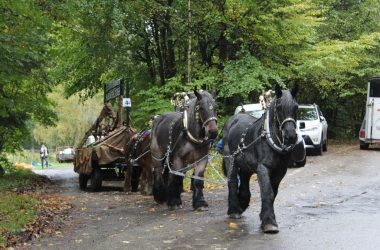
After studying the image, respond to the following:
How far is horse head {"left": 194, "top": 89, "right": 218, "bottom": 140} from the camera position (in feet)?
32.3

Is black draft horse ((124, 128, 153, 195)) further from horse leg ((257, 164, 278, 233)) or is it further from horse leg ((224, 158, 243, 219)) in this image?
horse leg ((257, 164, 278, 233))

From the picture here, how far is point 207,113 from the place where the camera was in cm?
1002

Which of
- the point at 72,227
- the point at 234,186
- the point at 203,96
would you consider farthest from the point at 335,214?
the point at 72,227

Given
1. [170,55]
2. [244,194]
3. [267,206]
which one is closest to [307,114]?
[170,55]

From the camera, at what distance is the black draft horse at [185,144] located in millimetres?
10195

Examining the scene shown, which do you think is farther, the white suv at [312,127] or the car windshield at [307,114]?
the car windshield at [307,114]

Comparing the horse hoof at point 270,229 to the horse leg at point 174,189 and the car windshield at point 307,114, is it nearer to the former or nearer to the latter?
the horse leg at point 174,189

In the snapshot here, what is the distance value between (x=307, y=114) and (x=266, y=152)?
53.1 ft

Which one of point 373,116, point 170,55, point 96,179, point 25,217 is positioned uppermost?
point 170,55

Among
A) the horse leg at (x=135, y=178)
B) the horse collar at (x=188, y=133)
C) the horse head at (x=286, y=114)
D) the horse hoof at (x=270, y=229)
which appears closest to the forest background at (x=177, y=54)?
the horse leg at (x=135, y=178)

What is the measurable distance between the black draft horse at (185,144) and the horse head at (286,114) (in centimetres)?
198

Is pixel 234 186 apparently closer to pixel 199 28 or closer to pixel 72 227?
pixel 72 227

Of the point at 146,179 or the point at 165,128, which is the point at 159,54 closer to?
the point at 146,179

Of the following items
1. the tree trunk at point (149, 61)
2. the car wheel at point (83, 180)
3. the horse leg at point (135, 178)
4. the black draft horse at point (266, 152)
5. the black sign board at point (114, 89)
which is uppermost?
the tree trunk at point (149, 61)
